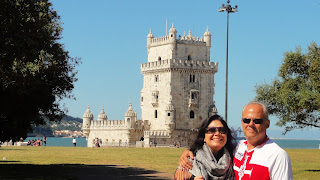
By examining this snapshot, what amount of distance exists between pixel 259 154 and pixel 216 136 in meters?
0.81

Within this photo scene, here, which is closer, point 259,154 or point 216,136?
point 259,154

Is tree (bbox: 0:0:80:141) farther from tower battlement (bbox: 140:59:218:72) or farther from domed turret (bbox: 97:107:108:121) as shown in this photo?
domed turret (bbox: 97:107:108:121)

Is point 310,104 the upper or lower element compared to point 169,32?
lower

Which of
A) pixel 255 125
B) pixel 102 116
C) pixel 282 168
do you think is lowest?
pixel 282 168

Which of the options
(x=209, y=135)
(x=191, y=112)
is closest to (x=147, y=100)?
(x=191, y=112)

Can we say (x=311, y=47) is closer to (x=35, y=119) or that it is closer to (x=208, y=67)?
(x=35, y=119)

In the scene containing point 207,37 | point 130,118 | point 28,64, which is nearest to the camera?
point 28,64

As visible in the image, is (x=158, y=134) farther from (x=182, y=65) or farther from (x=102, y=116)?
(x=102, y=116)

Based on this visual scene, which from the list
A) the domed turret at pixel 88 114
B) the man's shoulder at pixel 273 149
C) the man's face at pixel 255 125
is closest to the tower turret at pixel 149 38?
the domed turret at pixel 88 114

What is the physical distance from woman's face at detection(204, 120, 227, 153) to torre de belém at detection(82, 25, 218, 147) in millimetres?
81269

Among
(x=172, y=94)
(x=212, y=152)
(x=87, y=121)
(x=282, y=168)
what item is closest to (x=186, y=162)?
(x=212, y=152)

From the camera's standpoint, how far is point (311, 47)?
36844mm

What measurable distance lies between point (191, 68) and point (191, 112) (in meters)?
7.02

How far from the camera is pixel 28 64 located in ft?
87.7
